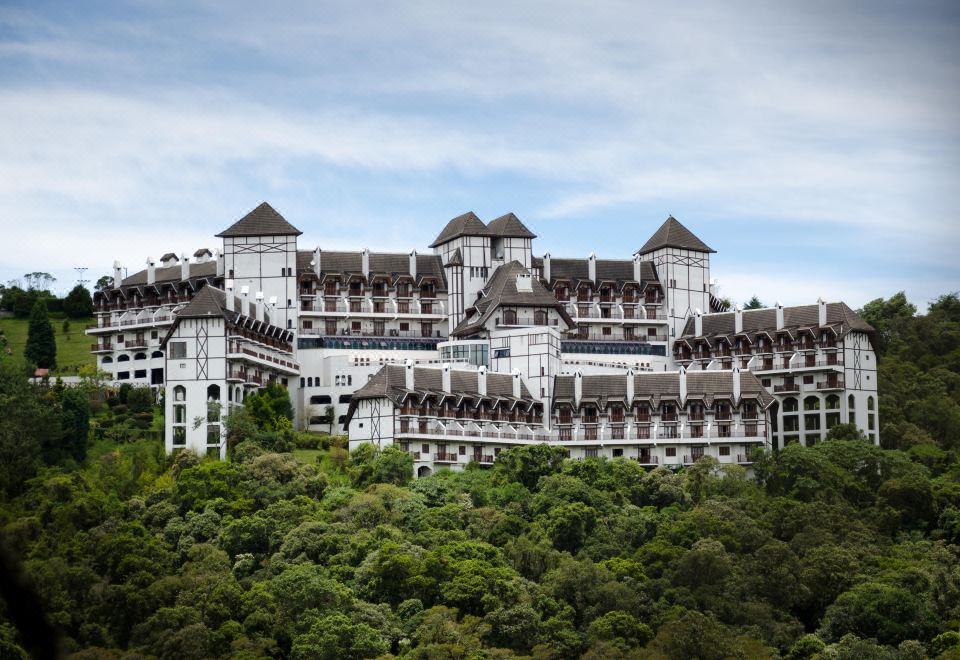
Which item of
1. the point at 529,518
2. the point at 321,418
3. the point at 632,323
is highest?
the point at 632,323

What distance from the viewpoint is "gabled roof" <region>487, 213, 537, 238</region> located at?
109750 millimetres

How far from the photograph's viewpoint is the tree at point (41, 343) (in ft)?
360

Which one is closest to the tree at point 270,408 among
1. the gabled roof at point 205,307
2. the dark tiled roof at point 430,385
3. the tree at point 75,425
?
the dark tiled roof at point 430,385

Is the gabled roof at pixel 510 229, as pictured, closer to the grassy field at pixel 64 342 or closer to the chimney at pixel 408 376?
the chimney at pixel 408 376

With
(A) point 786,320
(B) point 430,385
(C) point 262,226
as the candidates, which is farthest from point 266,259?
(A) point 786,320

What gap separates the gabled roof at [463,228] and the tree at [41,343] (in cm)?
3190

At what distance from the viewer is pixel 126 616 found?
66062 millimetres

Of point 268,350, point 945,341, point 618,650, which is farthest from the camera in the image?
point 945,341

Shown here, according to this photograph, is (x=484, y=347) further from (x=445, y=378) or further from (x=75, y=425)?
(x=75, y=425)

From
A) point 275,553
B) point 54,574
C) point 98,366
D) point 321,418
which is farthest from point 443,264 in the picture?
point 54,574

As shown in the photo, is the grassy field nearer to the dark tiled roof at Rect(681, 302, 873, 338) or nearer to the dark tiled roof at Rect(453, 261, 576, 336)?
the dark tiled roof at Rect(453, 261, 576, 336)

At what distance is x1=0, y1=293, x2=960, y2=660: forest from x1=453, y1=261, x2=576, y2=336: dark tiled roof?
15.9 metres

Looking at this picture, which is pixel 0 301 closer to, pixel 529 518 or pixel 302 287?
pixel 302 287

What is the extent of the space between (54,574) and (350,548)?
1456cm
